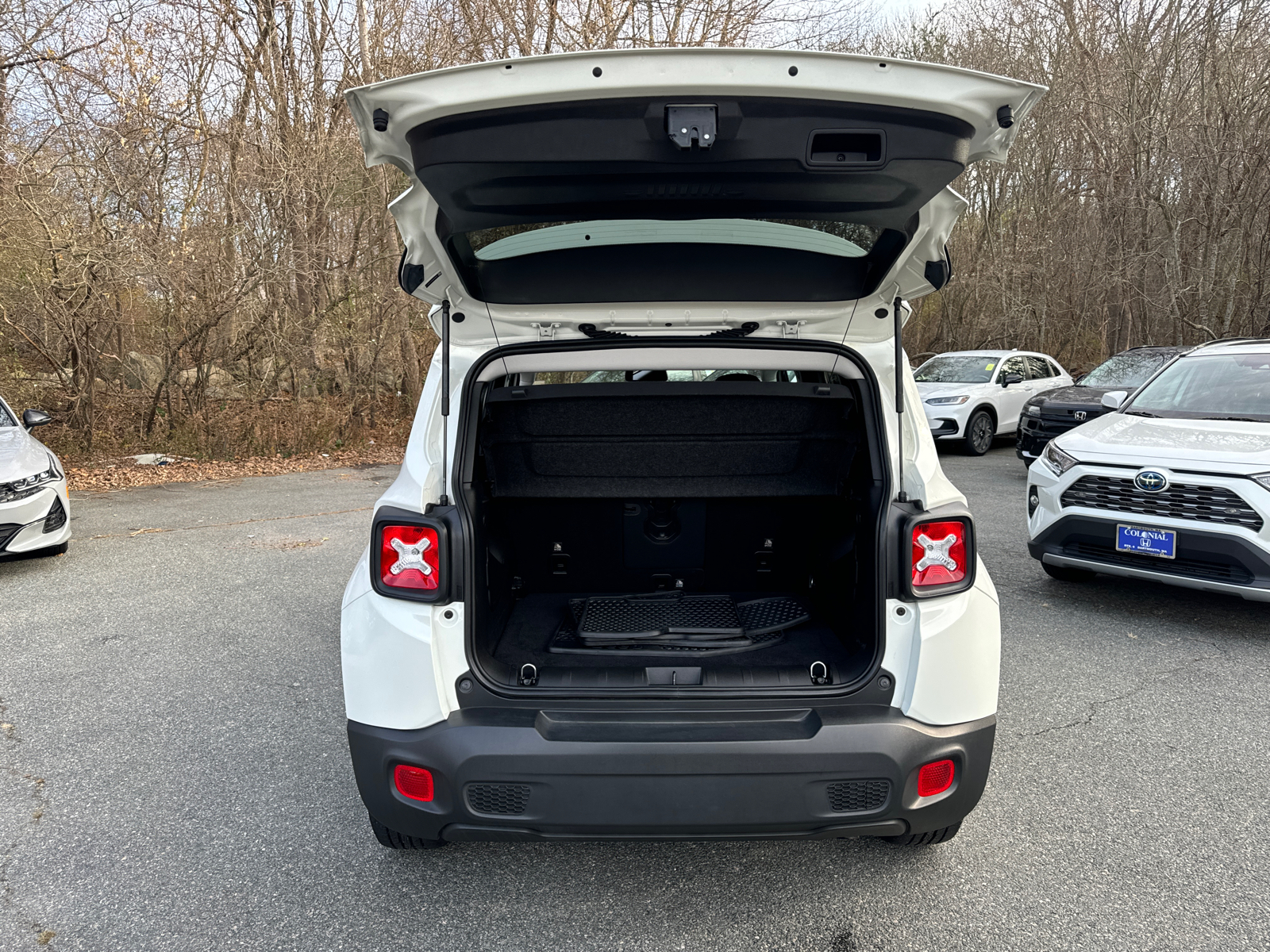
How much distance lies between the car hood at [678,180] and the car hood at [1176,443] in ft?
9.73

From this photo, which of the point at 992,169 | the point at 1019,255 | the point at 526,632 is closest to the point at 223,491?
the point at 526,632

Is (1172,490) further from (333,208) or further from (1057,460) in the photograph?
(333,208)

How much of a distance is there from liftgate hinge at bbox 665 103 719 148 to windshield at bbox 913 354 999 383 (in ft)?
40.2

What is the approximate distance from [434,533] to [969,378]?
12.8m

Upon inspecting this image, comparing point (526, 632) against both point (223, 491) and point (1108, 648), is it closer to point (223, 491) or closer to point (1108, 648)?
point (1108, 648)

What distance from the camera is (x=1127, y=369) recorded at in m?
11.5

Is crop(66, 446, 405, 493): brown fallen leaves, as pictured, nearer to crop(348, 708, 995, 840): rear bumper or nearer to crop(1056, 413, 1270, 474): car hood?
crop(348, 708, 995, 840): rear bumper

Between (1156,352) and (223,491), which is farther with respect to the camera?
(1156,352)

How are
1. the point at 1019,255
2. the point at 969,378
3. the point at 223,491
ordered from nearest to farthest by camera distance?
the point at 223,491 < the point at 969,378 < the point at 1019,255

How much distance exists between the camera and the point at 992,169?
2050 centimetres

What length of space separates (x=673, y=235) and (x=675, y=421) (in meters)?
0.82

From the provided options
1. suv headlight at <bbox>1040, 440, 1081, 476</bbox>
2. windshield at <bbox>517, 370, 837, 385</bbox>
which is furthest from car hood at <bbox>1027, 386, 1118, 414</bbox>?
windshield at <bbox>517, 370, 837, 385</bbox>

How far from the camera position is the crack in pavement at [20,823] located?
2260 mm

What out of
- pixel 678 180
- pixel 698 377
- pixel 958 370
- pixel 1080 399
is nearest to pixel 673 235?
pixel 678 180
